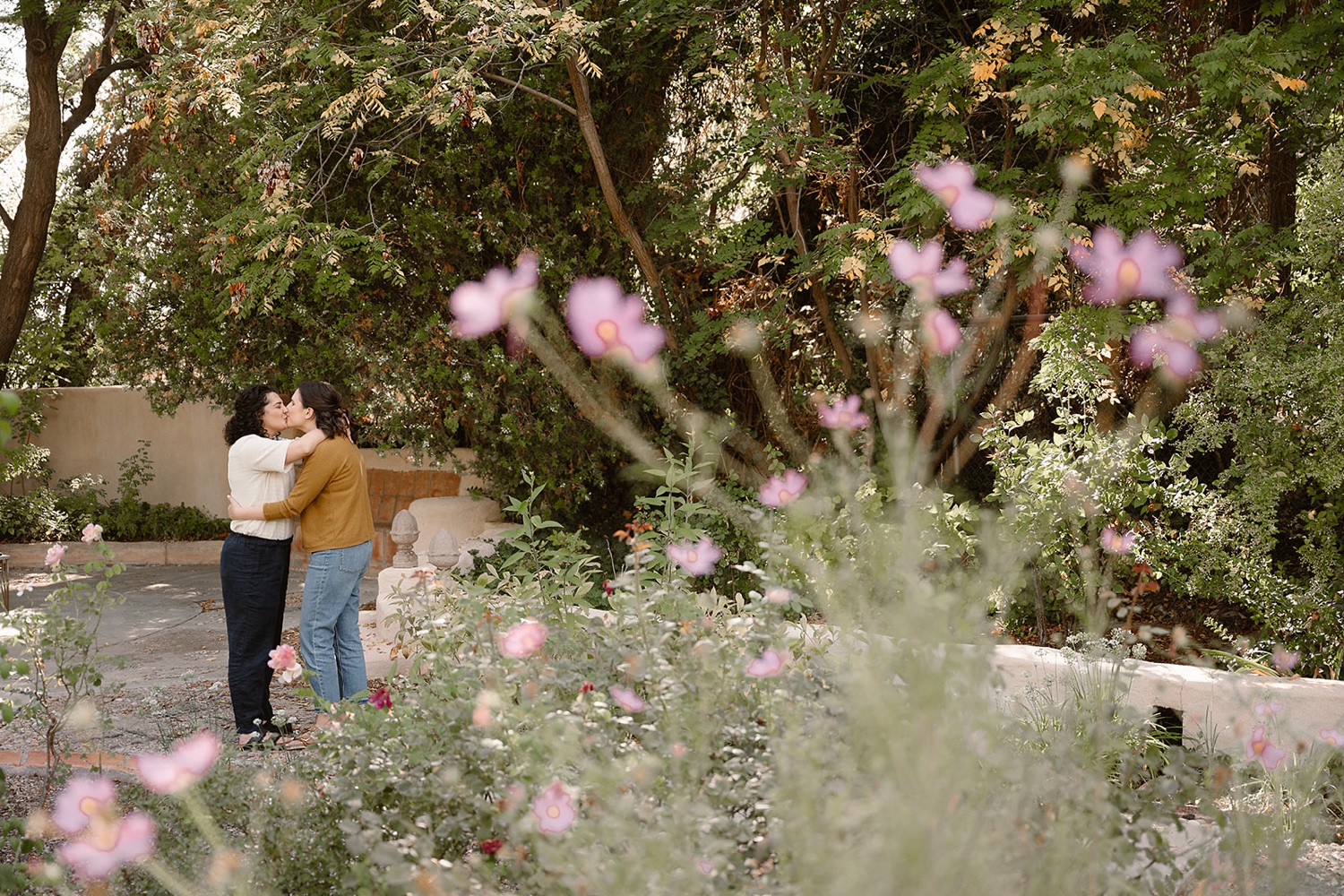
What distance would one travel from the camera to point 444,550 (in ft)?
17.4

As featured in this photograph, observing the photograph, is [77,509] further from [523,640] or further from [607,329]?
[607,329]

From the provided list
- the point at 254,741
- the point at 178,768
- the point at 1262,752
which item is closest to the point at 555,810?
the point at 178,768

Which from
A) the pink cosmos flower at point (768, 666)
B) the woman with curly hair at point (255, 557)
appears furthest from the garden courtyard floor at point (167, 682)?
the pink cosmos flower at point (768, 666)

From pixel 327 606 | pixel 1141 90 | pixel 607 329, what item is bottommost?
pixel 327 606

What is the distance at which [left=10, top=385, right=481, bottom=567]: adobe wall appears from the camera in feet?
36.0

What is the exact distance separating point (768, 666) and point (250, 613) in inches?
108

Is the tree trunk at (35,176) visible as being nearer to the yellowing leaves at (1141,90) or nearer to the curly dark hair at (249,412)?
the curly dark hair at (249,412)

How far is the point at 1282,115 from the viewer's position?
4996mm

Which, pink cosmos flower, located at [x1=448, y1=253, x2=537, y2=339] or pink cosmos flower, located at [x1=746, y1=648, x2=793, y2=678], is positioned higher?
pink cosmos flower, located at [x1=448, y1=253, x2=537, y2=339]

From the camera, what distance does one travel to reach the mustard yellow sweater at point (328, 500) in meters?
3.88

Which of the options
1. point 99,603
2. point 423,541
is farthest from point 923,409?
point 99,603

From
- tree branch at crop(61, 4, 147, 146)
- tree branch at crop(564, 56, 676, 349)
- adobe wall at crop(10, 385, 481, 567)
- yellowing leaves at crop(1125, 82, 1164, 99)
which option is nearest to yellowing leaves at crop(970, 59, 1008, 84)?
yellowing leaves at crop(1125, 82, 1164, 99)

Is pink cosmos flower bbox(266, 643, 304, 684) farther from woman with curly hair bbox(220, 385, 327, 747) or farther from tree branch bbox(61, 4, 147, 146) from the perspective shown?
tree branch bbox(61, 4, 147, 146)

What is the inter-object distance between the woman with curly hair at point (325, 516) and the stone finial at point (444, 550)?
1.28 metres
